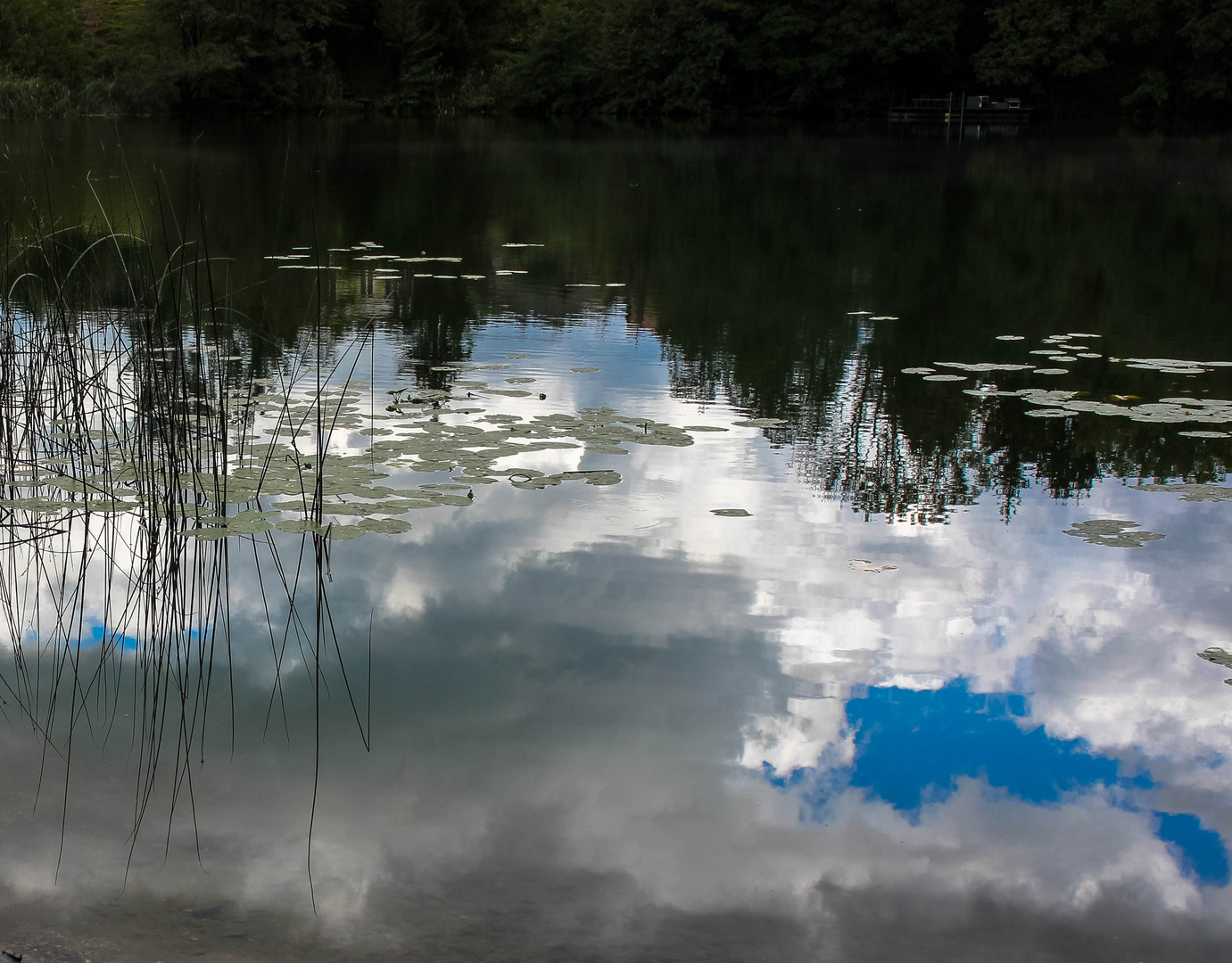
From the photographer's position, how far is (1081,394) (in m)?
6.56

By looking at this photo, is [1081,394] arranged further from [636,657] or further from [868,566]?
[636,657]

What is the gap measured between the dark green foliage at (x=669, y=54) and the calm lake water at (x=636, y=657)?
29.9 m

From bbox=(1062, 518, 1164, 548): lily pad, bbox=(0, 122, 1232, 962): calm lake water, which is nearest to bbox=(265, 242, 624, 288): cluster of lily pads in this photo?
bbox=(0, 122, 1232, 962): calm lake water

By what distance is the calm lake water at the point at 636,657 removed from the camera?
2479 mm

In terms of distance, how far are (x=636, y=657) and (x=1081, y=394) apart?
3.85 meters

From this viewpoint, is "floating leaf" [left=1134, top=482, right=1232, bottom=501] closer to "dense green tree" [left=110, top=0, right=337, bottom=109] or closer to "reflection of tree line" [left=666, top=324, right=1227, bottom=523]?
"reflection of tree line" [left=666, top=324, right=1227, bottom=523]

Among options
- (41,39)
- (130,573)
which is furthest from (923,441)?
(41,39)

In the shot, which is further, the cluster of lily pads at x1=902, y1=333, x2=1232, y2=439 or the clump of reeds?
the cluster of lily pads at x1=902, y1=333, x2=1232, y2=439

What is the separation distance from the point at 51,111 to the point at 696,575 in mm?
28931

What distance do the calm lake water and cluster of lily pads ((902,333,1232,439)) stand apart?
1.3 inches

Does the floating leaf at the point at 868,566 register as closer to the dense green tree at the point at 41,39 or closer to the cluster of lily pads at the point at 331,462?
the cluster of lily pads at the point at 331,462

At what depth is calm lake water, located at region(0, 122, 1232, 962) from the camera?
248 centimetres

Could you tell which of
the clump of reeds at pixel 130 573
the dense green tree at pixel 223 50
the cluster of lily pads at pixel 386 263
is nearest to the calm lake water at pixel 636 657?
the clump of reeds at pixel 130 573

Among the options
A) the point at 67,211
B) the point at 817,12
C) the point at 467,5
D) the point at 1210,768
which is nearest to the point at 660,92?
the point at 817,12
